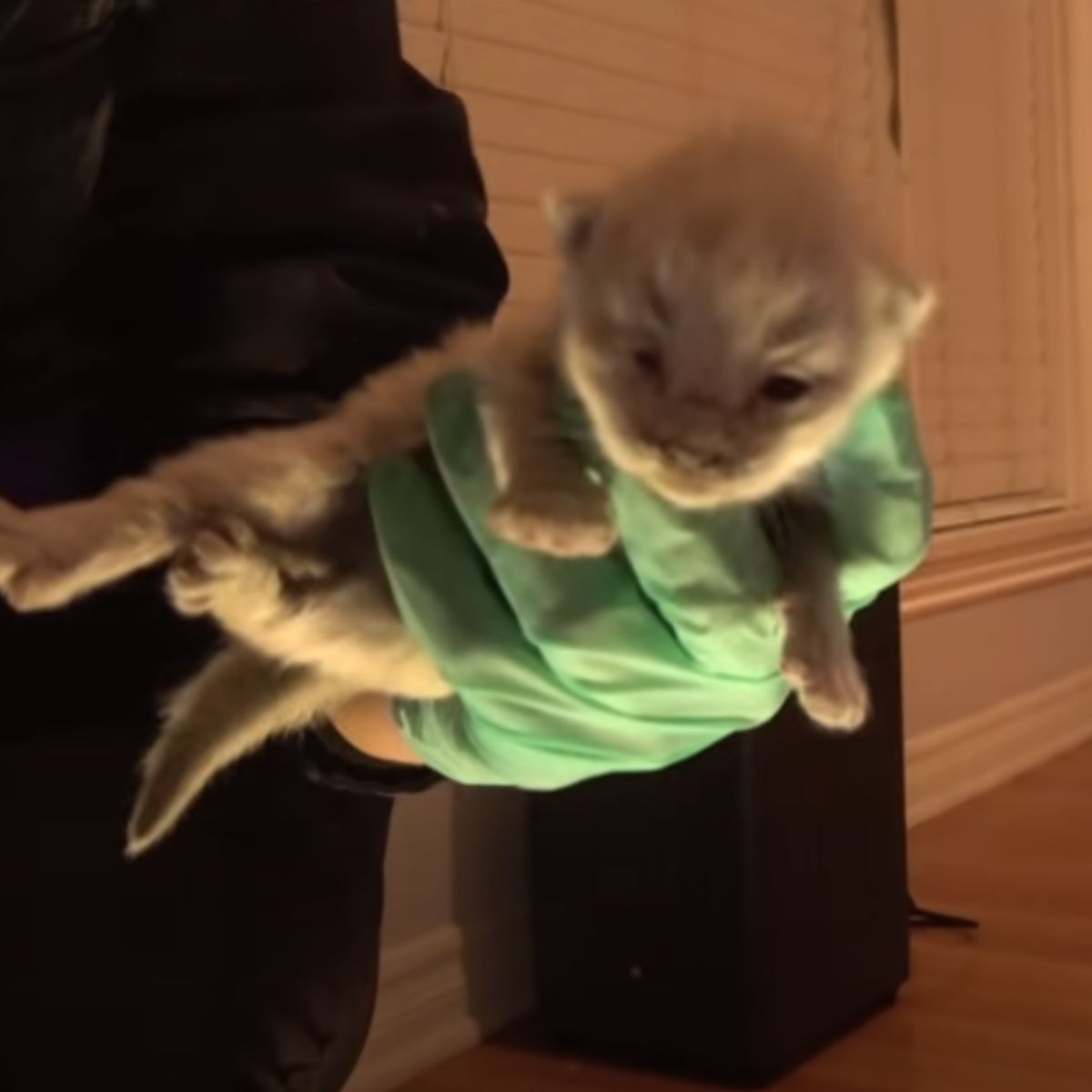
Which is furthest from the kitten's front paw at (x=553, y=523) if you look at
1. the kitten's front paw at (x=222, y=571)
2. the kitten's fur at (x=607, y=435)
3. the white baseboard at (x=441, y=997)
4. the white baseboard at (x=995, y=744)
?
the white baseboard at (x=995, y=744)

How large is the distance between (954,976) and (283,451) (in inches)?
45.7

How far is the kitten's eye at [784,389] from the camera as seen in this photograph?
25.3 inches

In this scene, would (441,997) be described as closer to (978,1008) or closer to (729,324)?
(978,1008)

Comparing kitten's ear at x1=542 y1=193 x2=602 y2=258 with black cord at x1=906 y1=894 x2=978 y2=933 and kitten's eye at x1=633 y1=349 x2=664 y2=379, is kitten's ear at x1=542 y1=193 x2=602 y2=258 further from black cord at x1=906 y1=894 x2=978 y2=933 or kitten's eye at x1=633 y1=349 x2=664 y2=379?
black cord at x1=906 y1=894 x2=978 y2=933

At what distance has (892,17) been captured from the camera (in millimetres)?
2275

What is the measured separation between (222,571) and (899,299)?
0.29m

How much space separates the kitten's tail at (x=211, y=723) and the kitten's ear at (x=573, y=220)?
Answer: 0.27 meters

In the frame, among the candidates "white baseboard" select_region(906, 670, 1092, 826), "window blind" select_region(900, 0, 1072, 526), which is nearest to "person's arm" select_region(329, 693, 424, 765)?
"white baseboard" select_region(906, 670, 1092, 826)

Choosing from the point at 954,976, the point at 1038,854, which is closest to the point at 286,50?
the point at 954,976

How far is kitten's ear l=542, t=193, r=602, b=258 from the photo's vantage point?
0.71m

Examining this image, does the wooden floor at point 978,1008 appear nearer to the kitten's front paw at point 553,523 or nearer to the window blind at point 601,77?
the window blind at point 601,77

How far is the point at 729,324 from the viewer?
24.7 inches

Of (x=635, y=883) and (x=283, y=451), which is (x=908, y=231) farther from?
(x=283, y=451)

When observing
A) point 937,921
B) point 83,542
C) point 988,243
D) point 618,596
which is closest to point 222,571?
point 83,542
